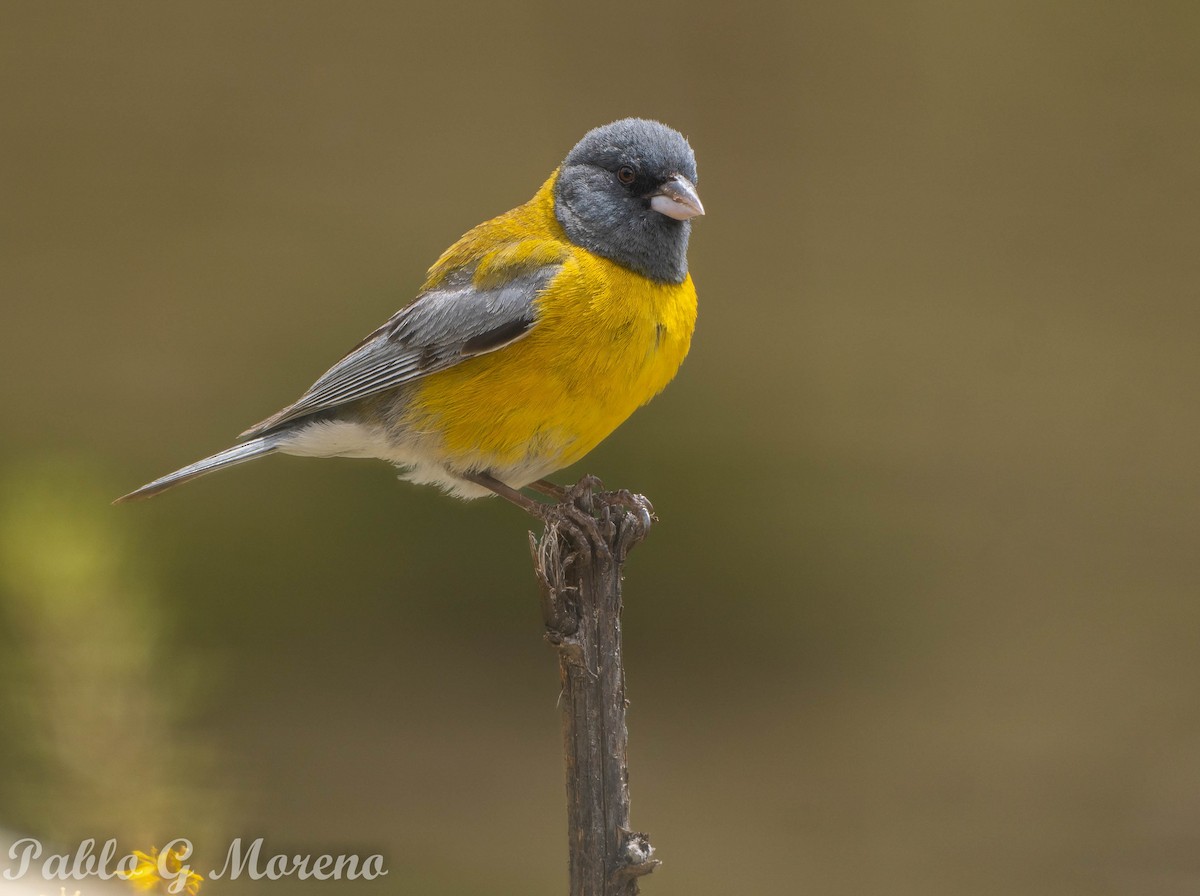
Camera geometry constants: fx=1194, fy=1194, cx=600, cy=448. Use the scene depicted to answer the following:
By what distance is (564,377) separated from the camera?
2.12 m

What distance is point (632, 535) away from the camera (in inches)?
80.4

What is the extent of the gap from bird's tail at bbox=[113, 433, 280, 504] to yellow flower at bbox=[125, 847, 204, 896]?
25.7 inches

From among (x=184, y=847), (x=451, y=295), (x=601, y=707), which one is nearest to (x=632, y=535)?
(x=601, y=707)

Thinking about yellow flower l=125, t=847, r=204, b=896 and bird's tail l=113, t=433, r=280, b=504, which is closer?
yellow flower l=125, t=847, r=204, b=896

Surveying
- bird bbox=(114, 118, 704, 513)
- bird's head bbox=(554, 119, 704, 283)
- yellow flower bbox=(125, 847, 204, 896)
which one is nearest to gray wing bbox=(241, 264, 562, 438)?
bird bbox=(114, 118, 704, 513)

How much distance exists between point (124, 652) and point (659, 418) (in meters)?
2.16

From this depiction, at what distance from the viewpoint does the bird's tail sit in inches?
87.3

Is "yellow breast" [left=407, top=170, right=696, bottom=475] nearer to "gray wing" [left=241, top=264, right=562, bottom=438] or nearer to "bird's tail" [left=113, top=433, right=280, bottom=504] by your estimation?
"gray wing" [left=241, top=264, right=562, bottom=438]

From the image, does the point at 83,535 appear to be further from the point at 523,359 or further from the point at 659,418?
the point at 659,418

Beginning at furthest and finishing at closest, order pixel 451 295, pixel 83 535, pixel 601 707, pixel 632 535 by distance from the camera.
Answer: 1. pixel 451 295
2. pixel 83 535
3. pixel 632 535
4. pixel 601 707

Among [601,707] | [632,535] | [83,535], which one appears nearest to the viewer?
[601,707]

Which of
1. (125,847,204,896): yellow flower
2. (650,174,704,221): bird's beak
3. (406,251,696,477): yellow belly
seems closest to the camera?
(125,847,204,896): yellow flower

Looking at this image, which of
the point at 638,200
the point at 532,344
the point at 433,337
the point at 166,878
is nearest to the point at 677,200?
the point at 638,200

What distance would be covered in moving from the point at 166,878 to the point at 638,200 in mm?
1422
